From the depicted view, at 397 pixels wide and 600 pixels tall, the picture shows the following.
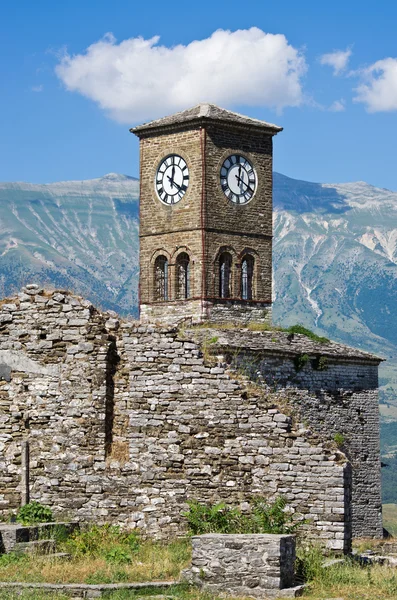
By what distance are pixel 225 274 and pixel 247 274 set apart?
1.42m

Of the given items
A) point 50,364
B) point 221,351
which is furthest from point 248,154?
point 50,364

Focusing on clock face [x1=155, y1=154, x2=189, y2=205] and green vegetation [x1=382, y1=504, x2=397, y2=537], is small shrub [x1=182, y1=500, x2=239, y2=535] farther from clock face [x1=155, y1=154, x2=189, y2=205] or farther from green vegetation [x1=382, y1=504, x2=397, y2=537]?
green vegetation [x1=382, y1=504, x2=397, y2=537]

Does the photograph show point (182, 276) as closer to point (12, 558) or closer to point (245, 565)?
point (12, 558)

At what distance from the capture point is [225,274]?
2101 inches

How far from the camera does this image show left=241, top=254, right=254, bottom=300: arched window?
177 ft

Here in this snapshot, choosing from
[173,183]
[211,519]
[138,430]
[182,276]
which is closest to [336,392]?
[182,276]

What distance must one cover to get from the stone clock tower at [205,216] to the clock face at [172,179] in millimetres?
41

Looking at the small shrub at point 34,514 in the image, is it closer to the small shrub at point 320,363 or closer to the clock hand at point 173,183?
the small shrub at point 320,363

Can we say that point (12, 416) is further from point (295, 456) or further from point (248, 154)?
point (248, 154)

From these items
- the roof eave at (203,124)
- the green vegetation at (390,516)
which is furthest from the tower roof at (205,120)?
the green vegetation at (390,516)

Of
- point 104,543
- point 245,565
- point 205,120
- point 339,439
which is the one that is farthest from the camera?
point 205,120

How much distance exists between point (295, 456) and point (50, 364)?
197 inches

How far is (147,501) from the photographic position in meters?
23.1

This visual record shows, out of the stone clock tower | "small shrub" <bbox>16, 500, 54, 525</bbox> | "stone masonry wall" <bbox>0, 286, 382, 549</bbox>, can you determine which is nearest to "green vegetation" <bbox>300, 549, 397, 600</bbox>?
"stone masonry wall" <bbox>0, 286, 382, 549</bbox>
